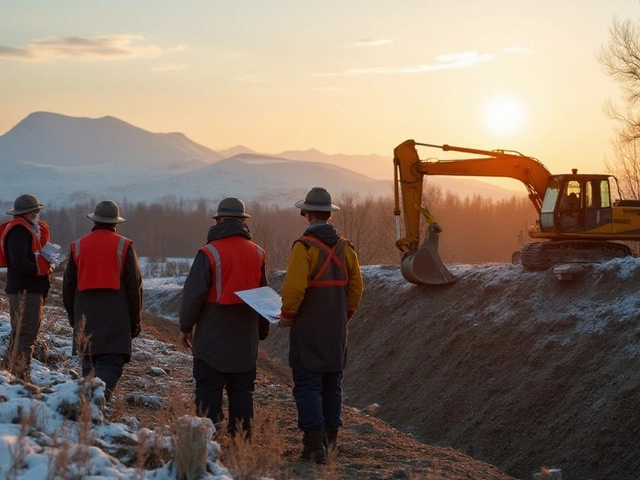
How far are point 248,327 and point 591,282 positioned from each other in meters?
12.6

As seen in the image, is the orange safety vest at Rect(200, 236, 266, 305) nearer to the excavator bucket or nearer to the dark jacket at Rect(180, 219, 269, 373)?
the dark jacket at Rect(180, 219, 269, 373)

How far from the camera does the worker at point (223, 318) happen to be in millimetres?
8258

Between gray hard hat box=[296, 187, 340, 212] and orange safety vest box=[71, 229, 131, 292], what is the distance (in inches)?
63.9

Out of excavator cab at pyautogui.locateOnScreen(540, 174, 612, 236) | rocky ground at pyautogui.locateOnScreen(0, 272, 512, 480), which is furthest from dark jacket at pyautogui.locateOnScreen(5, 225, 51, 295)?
excavator cab at pyautogui.locateOnScreen(540, 174, 612, 236)

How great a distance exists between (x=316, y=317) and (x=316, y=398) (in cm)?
71

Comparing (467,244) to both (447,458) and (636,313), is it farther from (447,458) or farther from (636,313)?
(447,458)

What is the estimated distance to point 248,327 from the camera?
841 cm

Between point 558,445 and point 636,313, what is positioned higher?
point 636,313

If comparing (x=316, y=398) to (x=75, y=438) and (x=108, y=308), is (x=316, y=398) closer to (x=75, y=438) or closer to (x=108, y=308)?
(x=108, y=308)

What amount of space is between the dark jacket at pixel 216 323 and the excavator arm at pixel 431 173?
15.9 m

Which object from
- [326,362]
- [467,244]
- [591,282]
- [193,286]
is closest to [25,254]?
[193,286]

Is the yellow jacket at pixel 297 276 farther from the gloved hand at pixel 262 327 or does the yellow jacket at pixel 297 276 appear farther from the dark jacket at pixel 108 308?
the dark jacket at pixel 108 308

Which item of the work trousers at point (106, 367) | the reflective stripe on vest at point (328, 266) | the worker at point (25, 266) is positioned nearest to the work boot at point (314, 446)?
the reflective stripe on vest at point (328, 266)

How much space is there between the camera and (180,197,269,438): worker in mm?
8258
